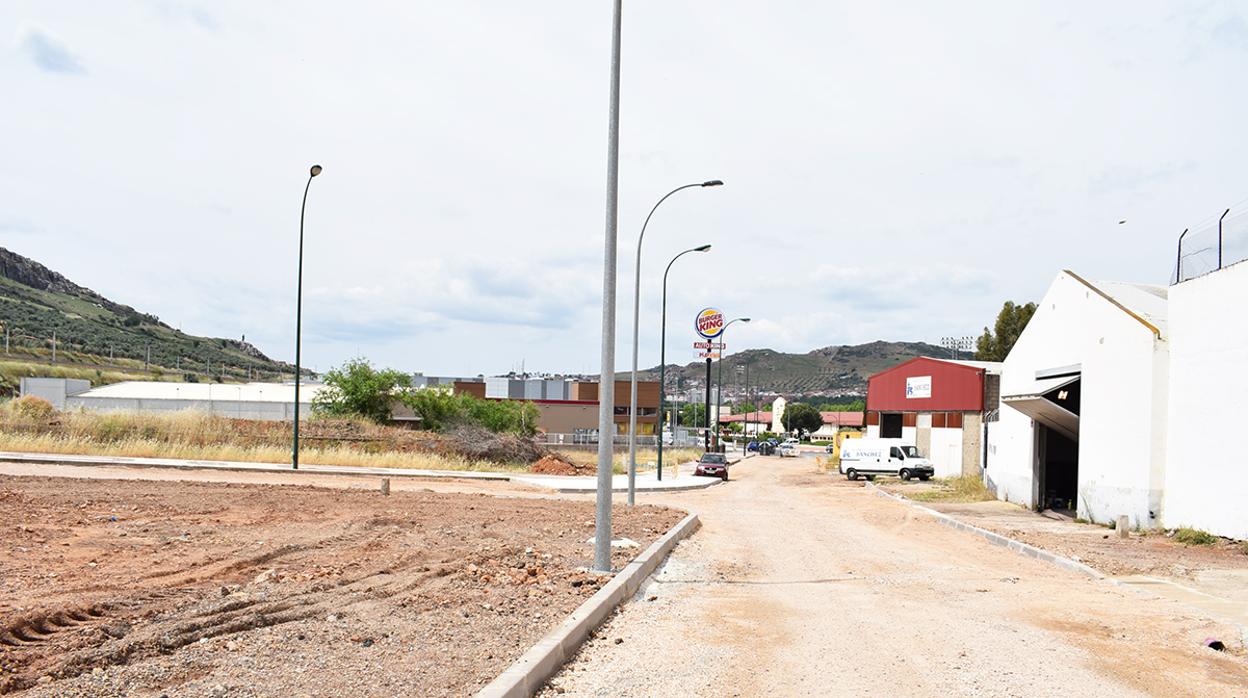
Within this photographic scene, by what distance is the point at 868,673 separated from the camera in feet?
26.1

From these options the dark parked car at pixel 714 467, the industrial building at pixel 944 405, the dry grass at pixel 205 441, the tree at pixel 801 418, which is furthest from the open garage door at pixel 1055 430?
the tree at pixel 801 418

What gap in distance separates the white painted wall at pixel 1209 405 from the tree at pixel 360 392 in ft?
149

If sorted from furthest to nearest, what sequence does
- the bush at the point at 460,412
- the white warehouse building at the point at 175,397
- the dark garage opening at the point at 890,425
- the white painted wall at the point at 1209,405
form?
the white warehouse building at the point at 175,397 < the dark garage opening at the point at 890,425 < the bush at the point at 460,412 < the white painted wall at the point at 1209,405

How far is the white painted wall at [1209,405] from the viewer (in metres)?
18.7

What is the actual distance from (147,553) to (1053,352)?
81.3 ft

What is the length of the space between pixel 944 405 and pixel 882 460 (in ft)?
15.0

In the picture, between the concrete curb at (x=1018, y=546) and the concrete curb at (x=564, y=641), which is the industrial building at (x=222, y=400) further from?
the concrete curb at (x=564, y=641)

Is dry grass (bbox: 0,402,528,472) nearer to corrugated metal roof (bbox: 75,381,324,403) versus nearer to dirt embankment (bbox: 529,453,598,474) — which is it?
dirt embankment (bbox: 529,453,598,474)

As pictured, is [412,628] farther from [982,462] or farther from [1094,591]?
[982,462]

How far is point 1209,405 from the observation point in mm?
19719

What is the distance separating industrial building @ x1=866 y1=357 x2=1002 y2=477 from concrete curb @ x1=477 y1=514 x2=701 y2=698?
118 ft

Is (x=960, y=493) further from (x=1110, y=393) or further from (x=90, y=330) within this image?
(x=90, y=330)

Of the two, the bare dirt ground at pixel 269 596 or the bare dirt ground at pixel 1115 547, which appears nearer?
the bare dirt ground at pixel 269 596

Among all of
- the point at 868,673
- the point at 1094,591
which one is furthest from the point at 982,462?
the point at 868,673
